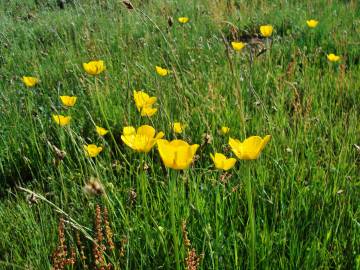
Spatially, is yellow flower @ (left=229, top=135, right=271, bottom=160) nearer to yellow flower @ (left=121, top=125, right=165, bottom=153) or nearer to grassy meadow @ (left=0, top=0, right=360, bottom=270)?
grassy meadow @ (left=0, top=0, right=360, bottom=270)

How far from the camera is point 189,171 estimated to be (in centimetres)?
195

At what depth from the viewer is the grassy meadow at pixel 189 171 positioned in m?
1.53

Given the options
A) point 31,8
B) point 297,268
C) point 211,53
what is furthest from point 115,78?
point 31,8

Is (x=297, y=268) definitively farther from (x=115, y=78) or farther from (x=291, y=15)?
(x=291, y=15)

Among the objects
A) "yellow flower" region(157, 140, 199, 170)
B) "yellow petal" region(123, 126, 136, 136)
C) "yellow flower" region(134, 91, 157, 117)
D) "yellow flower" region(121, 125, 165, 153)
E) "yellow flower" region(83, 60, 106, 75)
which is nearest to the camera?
"yellow flower" region(157, 140, 199, 170)

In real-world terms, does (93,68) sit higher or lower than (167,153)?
lower

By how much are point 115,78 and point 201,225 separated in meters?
1.75

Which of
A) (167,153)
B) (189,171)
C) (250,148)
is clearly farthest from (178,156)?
(189,171)

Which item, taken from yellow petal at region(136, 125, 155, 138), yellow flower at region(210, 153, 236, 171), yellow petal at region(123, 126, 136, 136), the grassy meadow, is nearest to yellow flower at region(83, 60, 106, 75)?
the grassy meadow

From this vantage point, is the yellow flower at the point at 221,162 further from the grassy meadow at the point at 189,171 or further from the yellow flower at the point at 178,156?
the yellow flower at the point at 178,156

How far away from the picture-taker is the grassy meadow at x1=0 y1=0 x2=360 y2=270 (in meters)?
1.53

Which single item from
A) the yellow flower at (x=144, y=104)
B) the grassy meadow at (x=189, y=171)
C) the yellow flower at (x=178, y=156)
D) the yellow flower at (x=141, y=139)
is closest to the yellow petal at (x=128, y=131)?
the yellow flower at (x=141, y=139)

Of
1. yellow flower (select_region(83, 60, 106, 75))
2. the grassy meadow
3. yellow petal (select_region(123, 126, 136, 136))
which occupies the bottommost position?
the grassy meadow

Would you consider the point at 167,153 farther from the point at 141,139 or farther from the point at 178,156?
the point at 141,139
